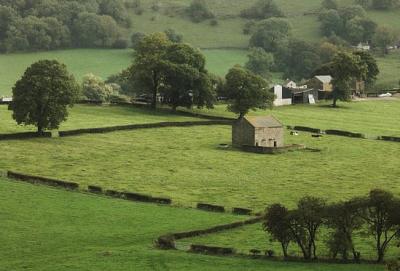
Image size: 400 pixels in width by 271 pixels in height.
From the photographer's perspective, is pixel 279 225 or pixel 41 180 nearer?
pixel 279 225

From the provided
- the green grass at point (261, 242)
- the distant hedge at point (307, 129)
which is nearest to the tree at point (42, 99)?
the distant hedge at point (307, 129)

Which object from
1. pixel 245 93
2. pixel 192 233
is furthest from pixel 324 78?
pixel 192 233

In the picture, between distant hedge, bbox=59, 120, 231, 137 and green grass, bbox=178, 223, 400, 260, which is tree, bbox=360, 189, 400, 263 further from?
distant hedge, bbox=59, 120, 231, 137

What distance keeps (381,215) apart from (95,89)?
123 m

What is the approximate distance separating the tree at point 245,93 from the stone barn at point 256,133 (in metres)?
19.2

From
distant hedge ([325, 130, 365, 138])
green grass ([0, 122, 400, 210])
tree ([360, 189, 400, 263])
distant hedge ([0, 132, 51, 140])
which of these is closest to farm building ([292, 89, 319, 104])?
distant hedge ([325, 130, 365, 138])

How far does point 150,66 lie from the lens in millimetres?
146250

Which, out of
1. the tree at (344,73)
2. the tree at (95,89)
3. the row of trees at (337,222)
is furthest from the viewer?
the tree at (95,89)

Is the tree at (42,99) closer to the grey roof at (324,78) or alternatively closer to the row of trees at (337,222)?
the row of trees at (337,222)

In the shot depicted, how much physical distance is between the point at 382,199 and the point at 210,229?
46.6 ft

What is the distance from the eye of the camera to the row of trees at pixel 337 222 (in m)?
63.0

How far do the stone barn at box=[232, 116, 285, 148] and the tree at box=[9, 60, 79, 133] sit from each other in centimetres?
2185

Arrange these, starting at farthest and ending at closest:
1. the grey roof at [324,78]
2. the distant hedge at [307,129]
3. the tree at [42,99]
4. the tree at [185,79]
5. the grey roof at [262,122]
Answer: the grey roof at [324,78], the tree at [185,79], the distant hedge at [307,129], the grey roof at [262,122], the tree at [42,99]

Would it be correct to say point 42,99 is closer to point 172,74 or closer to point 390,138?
point 172,74
